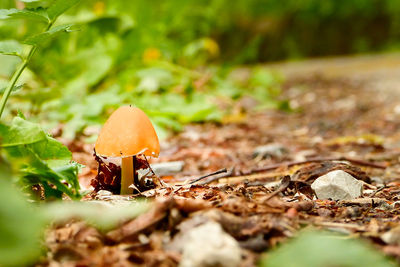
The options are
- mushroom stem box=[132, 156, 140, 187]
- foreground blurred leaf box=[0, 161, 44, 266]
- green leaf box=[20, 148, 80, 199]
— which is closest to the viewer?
foreground blurred leaf box=[0, 161, 44, 266]

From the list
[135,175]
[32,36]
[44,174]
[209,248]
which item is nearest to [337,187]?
[135,175]

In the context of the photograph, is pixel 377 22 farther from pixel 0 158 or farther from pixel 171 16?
pixel 0 158

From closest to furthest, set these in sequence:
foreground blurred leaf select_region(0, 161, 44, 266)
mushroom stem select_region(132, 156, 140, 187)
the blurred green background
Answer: foreground blurred leaf select_region(0, 161, 44, 266)
mushroom stem select_region(132, 156, 140, 187)
the blurred green background

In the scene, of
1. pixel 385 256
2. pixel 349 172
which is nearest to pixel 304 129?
pixel 349 172

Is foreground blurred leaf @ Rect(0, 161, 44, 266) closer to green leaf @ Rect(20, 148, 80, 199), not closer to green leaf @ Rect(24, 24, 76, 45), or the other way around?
green leaf @ Rect(20, 148, 80, 199)

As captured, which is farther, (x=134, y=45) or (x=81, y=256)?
(x=134, y=45)

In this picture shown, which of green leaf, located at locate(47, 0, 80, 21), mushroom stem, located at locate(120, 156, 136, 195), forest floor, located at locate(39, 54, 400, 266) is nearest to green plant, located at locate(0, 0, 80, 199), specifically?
green leaf, located at locate(47, 0, 80, 21)
